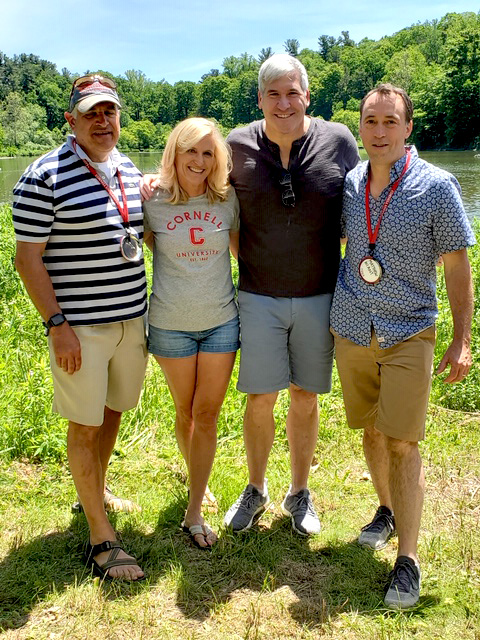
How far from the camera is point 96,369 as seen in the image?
10.2 feet

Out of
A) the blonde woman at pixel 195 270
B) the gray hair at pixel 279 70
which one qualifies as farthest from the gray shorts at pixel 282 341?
the gray hair at pixel 279 70

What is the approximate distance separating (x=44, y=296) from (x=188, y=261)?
2.43 ft

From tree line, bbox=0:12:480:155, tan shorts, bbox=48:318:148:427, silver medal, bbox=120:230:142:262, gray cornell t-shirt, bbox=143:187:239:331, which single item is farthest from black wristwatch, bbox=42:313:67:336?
tree line, bbox=0:12:480:155

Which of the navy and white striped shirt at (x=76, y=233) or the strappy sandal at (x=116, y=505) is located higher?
the navy and white striped shirt at (x=76, y=233)

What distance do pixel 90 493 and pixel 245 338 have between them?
1148 millimetres

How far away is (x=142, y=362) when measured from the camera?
336 cm

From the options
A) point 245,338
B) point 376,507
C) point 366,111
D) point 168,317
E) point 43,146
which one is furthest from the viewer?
point 43,146

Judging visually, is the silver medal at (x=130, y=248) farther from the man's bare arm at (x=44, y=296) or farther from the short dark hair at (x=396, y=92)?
the short dark hair at (x=396, y=92)

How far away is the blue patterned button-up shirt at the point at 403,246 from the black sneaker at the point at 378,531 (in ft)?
3.47

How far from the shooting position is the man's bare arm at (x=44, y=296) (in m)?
2.85

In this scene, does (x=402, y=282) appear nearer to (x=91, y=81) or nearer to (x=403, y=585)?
(x=403, y=585)

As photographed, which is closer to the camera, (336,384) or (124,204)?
(124,204)

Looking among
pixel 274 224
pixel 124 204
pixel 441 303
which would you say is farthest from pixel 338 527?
pixel 441 303

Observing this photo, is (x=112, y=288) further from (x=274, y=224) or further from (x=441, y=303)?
(x=441, y=303)
